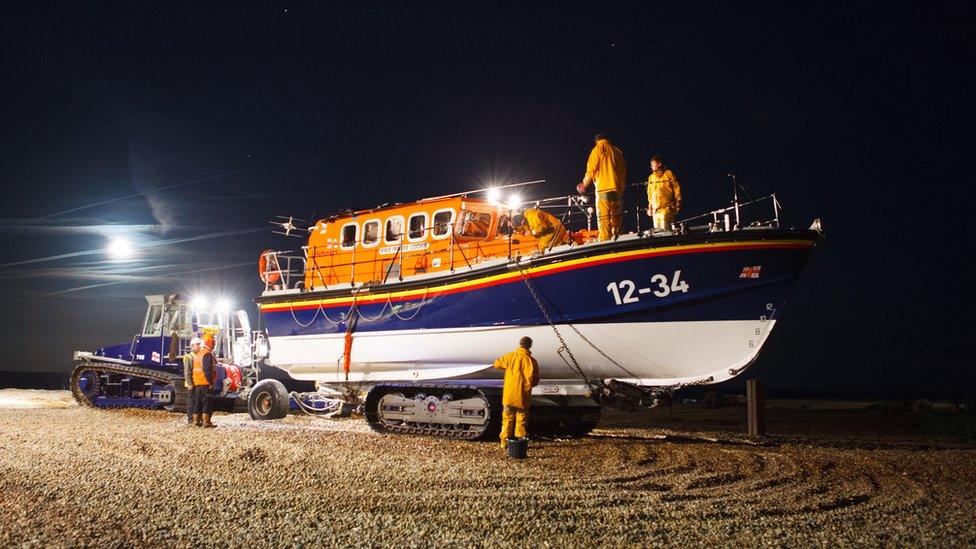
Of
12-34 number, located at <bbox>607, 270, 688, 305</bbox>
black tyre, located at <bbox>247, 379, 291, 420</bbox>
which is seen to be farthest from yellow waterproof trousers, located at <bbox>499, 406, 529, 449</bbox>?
black tyre, located at <bbox>247, 379, 291, 420</bbox>

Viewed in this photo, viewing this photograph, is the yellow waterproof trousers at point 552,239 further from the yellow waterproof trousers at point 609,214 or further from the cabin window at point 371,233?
the cabin window at point 371,233

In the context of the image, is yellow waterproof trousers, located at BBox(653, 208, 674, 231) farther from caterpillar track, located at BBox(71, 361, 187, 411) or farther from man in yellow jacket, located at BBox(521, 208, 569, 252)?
caterpillar track, located at BBox(71, 361, 187, 411)

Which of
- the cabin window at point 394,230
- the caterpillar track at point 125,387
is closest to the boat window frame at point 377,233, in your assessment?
→ the cabin window at point 394,230

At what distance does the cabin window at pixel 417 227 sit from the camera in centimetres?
967

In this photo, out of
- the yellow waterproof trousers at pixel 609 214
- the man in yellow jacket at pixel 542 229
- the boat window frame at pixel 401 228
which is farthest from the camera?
the boat window frame at pixel 401 228

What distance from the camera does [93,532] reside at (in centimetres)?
375

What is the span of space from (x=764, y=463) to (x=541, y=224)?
376 centimetres

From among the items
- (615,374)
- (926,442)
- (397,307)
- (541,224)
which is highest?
(541,224)

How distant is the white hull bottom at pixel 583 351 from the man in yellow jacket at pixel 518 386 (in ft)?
2.76

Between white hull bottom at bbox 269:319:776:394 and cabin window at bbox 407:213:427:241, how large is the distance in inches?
57.0

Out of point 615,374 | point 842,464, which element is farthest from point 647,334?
point 842,464

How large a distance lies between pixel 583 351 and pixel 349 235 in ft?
14.9

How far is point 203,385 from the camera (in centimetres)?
1018

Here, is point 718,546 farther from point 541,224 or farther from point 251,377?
point 251,377
